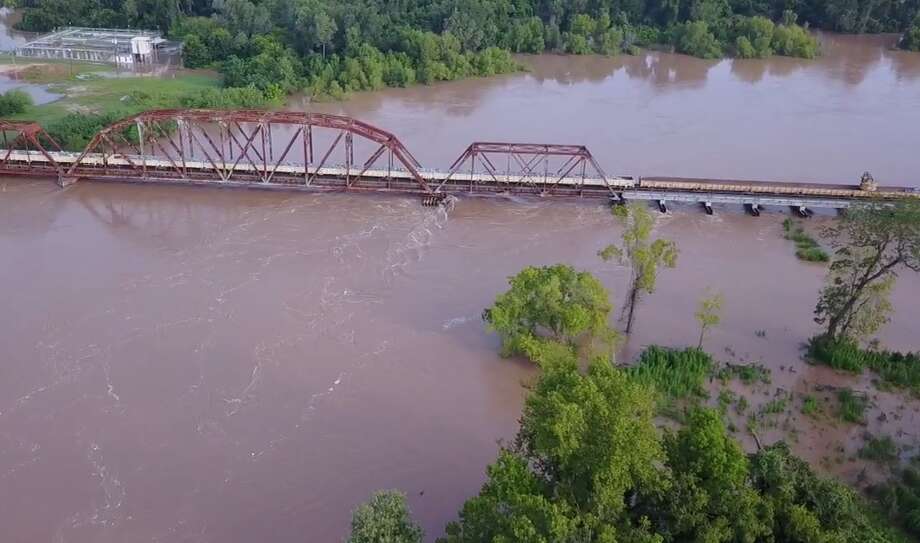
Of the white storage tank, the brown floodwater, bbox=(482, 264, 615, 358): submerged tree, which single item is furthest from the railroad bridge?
the white storage tank

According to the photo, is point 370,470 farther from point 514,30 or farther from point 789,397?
point 514,30

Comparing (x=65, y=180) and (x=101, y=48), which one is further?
(x=101, y=48)

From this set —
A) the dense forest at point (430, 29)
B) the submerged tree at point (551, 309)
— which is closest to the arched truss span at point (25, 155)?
the dense forest at point (430, 29)

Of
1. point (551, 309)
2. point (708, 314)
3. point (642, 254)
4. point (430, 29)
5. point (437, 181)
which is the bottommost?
point (708, 314)

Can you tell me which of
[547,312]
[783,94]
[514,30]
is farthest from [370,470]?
[514,30]

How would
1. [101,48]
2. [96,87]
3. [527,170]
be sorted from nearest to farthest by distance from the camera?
[527,170] < [96,87] < [101,48]

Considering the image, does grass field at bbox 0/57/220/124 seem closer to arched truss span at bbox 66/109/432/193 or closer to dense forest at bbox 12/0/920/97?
dense forest at bbox 12/0/920/97

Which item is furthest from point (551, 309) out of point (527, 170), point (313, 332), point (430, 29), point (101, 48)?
point (101, 48)

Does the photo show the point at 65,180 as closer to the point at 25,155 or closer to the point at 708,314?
the point at 25,155
